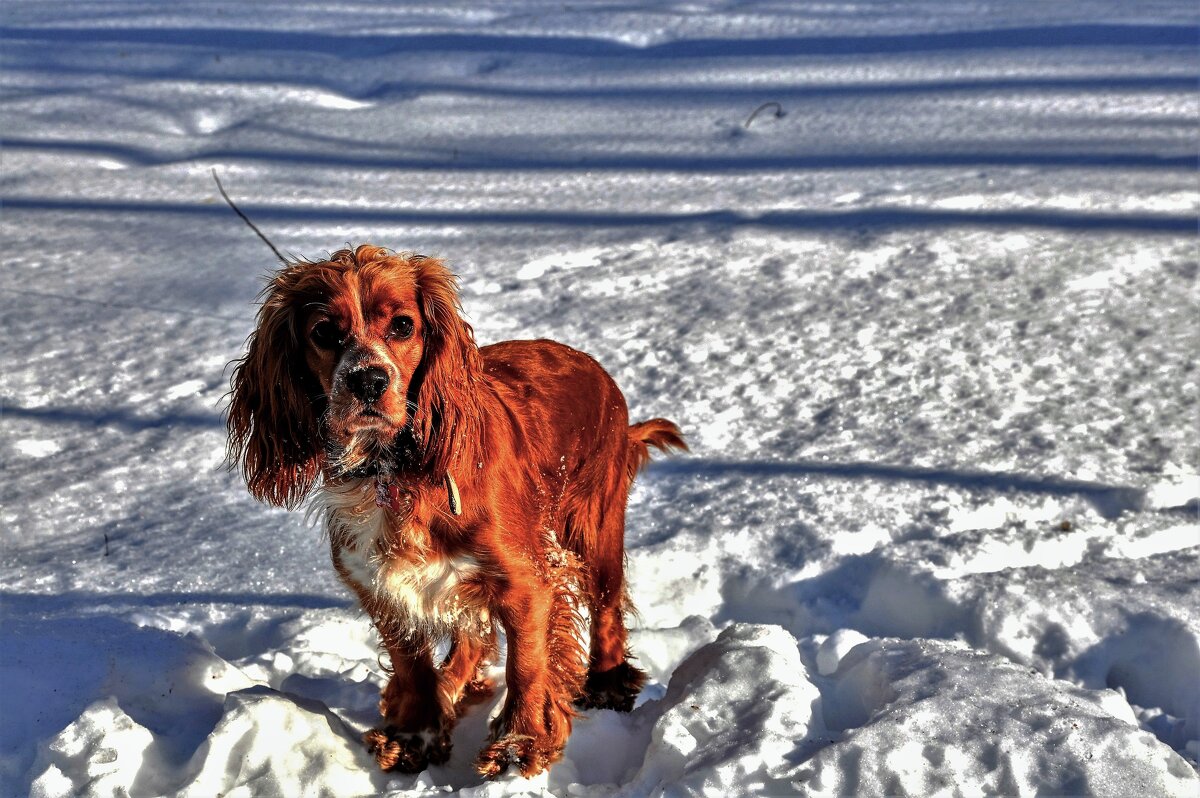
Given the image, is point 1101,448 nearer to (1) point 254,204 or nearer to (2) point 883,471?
(2) point 883,471

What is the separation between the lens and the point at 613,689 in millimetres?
2980

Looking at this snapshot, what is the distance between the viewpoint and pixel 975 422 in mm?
4137

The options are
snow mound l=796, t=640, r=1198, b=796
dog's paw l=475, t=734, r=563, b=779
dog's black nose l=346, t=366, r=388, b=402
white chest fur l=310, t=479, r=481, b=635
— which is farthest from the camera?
dog's paw l=475, t=734, r=563, b=779

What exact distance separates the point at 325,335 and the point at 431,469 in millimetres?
330

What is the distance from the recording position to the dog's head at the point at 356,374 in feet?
7.12

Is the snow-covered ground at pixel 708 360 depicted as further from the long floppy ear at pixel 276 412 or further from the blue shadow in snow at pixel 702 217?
the long floppy ear at pixel 276 412

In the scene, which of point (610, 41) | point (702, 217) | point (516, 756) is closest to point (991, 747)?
point (516, 756)

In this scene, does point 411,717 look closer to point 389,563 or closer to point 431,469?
point 389,563

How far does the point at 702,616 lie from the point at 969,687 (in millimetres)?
951

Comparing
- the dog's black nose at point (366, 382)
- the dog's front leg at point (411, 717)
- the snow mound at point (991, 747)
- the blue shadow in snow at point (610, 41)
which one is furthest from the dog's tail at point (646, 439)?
the blue shadow in snow at point (610, 41)

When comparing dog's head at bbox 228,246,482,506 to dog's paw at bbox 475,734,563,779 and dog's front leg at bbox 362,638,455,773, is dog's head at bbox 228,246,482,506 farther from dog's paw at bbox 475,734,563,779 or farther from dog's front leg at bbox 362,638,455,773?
dog's paw at bbox 475,734,563,779

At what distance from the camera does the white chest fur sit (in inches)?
92.1

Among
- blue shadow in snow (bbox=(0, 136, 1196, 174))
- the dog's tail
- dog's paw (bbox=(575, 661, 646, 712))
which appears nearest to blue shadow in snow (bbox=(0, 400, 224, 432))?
the dog's tail

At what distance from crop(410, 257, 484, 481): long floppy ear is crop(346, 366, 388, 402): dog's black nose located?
0.45ft
